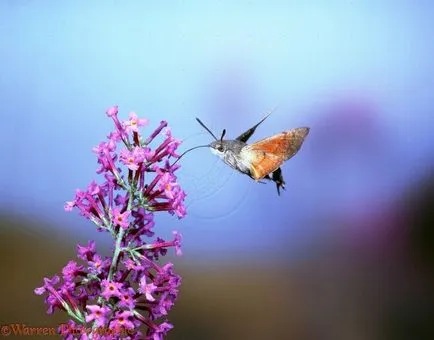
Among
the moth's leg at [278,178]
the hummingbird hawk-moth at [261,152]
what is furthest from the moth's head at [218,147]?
the moth's leg at [278,178]

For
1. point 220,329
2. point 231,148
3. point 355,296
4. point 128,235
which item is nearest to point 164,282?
point 128,235

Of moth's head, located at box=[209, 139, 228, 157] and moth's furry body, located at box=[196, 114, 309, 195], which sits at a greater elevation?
moth's head, located at box=[209, 139, 228, 157]

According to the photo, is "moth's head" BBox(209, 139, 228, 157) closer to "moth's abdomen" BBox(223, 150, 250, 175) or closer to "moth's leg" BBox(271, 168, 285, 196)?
"moth's abdomen" BBox(223, 150, 250, 175)

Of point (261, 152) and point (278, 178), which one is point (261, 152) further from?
point (278, 178)

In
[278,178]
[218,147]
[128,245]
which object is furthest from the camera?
[278,178]

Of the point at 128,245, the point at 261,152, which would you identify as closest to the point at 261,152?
the point at 261,152

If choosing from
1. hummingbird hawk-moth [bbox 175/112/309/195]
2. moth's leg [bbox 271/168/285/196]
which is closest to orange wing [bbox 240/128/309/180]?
hummingbird hawk-moth [bbox 175/112/309/195]

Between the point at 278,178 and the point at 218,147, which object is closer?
the point at 218,147
